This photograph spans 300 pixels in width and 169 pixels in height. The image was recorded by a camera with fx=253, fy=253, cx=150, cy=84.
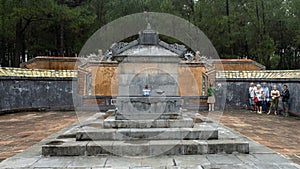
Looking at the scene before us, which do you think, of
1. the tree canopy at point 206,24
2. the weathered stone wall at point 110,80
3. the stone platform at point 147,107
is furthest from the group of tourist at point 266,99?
the tree canopy at point 206,24

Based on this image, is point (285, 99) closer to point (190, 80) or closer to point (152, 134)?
point (190, 80)

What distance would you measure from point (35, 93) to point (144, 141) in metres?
11.0

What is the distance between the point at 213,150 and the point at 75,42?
2230cm

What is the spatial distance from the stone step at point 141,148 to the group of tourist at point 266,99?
318 inches

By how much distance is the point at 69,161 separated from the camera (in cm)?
505

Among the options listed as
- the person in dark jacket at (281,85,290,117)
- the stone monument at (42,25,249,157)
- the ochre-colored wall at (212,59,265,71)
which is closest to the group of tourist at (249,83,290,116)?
the person in dark jacket at (281,85,290,117)

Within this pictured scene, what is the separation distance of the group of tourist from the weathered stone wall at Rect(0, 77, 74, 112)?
10.4 meters

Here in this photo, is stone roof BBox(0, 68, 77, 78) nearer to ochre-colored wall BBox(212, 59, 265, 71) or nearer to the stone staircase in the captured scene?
the stone staircase

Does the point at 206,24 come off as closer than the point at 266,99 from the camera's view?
No

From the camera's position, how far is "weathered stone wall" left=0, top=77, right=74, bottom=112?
523 inches

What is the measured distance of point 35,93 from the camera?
14.6 meters

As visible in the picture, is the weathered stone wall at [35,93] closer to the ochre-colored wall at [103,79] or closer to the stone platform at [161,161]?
the ochre-colored wall at [103,79]

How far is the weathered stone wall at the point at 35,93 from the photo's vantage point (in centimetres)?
1330

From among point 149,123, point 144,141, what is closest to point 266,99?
point 149,123
